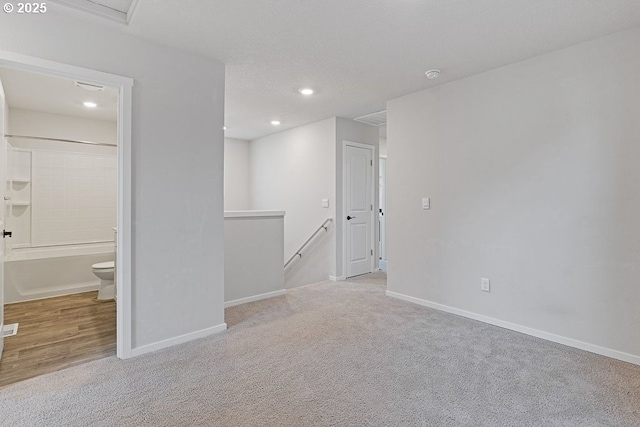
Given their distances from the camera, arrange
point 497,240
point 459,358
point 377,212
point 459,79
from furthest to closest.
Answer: point 377,212, point 459,79, point 497,240, point 459,358

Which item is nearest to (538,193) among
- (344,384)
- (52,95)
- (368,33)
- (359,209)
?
(368,33)

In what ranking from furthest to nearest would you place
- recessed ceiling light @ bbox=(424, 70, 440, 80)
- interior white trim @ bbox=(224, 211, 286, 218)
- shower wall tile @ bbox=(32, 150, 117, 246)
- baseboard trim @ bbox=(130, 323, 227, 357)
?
shower wall tile @ bbox=(32, 150, 117, 246) < interior white trim @ bbox=(224, 211, 286, 218) < recessed ceiling light @ bbox=(424, 70, 440, 80) < baseboard trim @ bbox=(130, 323, 227, 357)

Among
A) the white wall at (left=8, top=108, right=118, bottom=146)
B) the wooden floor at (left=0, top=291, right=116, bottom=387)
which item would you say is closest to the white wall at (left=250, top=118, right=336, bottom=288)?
the white wall at (left=8, top=108, right=118, bottom=146)

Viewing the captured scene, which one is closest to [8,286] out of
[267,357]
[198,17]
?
[267,357]

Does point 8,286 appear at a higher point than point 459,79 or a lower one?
lower

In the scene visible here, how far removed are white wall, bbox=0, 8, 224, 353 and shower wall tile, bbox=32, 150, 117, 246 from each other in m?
2.85

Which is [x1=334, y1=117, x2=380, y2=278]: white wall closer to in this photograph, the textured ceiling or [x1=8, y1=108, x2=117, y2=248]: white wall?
the textured ceiling

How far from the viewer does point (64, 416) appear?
1.72m

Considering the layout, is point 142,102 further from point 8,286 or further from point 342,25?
point 8,286

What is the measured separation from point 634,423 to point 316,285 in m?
3.23

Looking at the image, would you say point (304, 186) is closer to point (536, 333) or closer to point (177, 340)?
point (177, 340)

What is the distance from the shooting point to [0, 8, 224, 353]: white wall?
7.54ft

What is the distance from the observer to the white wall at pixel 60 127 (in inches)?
162

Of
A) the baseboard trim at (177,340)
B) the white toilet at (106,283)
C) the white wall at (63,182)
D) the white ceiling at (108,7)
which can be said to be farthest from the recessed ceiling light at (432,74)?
the white wall at (63,182)
